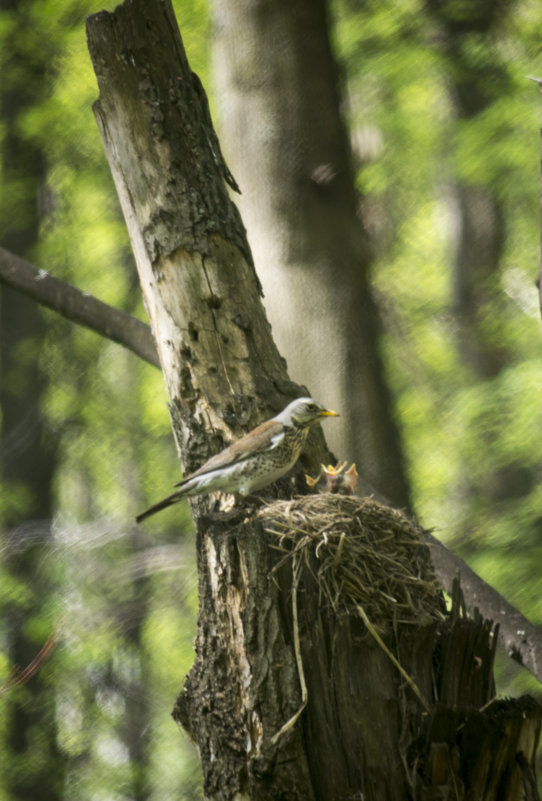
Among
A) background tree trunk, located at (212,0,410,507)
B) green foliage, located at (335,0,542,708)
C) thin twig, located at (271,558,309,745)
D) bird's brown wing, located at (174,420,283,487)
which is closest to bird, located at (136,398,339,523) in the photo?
bird's brown wing, located at (174,420,283,487)

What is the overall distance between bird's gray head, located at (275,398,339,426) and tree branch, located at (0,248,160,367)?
187 cm

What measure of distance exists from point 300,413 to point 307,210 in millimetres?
2622

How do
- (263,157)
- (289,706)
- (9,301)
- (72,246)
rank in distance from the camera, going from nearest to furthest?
(289,706) < (263,157) < (9,301) < (72,246)

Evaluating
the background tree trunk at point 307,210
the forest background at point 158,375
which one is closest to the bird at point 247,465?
the background tree trunk at point 307,210

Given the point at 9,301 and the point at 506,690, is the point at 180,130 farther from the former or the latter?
the point at 9,301

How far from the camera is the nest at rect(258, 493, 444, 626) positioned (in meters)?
4.02

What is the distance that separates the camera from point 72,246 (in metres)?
13.3

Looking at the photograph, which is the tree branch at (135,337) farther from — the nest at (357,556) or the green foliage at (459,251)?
the green foliage at (459,251)

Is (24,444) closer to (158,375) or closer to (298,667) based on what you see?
(158,375)

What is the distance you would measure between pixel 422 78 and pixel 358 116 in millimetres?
776

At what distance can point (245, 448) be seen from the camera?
470 centimetres

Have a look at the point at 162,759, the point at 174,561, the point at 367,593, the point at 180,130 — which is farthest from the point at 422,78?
the point at 162,759

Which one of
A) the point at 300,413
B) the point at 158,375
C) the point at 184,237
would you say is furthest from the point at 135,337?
the point at 158,375

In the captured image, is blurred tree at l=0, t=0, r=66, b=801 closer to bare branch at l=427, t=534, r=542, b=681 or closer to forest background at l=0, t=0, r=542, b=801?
forest background at l=0, t=0, r=542, b=801
